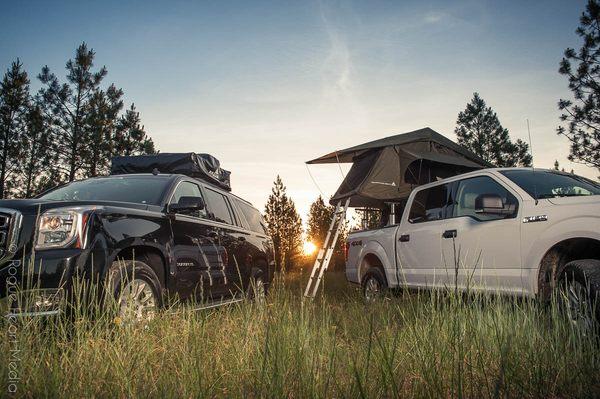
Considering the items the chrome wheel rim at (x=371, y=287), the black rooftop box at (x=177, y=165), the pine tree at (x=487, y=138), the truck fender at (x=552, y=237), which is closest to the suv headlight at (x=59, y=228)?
the black rooftop box at (x=177, y=165)

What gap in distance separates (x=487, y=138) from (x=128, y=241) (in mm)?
41876

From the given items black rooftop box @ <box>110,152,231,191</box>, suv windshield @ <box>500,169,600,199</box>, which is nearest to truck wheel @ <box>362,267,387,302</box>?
suv windshield @ <box>500,169,600,199</box>

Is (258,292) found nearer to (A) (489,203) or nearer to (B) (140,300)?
(B) (140,300)

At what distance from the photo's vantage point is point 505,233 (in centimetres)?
496

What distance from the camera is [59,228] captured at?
11.9 ft

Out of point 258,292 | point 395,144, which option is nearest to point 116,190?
point 258,292

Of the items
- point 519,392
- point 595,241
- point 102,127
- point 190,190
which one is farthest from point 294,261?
point 102,127

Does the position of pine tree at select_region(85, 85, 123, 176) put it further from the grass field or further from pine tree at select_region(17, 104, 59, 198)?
the grass field

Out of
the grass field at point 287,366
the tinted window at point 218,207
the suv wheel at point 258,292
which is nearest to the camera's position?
the grass field at point 287,366

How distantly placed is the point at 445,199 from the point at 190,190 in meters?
3.64

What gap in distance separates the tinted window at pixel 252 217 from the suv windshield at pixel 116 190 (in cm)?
245

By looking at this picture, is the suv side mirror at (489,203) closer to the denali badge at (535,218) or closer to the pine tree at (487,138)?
the denali badge at (535,218)

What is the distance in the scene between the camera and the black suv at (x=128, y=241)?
11.3 ft

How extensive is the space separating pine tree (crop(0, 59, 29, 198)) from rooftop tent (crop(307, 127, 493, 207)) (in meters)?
23.7
